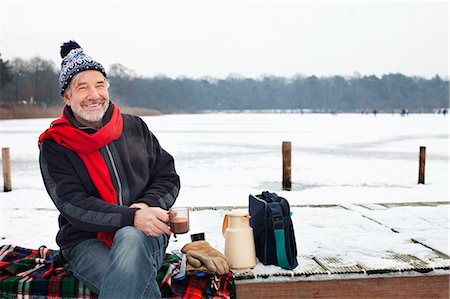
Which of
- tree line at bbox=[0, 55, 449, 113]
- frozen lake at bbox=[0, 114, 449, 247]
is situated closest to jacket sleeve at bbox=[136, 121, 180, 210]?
frozen lake at bbox=[0, 114, 449, 247]

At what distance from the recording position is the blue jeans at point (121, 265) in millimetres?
2318

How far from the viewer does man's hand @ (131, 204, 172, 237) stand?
8.22ft

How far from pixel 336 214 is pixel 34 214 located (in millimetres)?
3450

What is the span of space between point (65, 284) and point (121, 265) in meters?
0.62

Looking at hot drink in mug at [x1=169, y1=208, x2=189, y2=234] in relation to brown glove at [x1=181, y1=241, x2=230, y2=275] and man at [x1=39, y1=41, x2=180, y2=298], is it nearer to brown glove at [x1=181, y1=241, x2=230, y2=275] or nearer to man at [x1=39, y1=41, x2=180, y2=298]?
man at [x1=39, y1=41, x2=180, y2=298]

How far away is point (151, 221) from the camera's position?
2.51m

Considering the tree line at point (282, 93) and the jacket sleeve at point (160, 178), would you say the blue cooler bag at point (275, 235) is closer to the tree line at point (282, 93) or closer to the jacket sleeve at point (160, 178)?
the jacket sleeve at point (160, 178)

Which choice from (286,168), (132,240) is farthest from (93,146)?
(286,168)

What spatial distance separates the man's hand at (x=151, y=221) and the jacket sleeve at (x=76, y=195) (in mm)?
43

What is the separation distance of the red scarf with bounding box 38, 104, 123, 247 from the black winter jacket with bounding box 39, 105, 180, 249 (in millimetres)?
31

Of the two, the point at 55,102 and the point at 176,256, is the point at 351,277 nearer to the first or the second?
the point at 176,256

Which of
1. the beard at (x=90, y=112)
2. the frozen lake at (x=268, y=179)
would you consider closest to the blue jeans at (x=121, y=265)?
the beard at (x=90, y=112)

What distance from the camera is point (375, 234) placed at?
169 inches

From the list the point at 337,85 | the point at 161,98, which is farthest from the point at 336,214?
the point at 337,85
